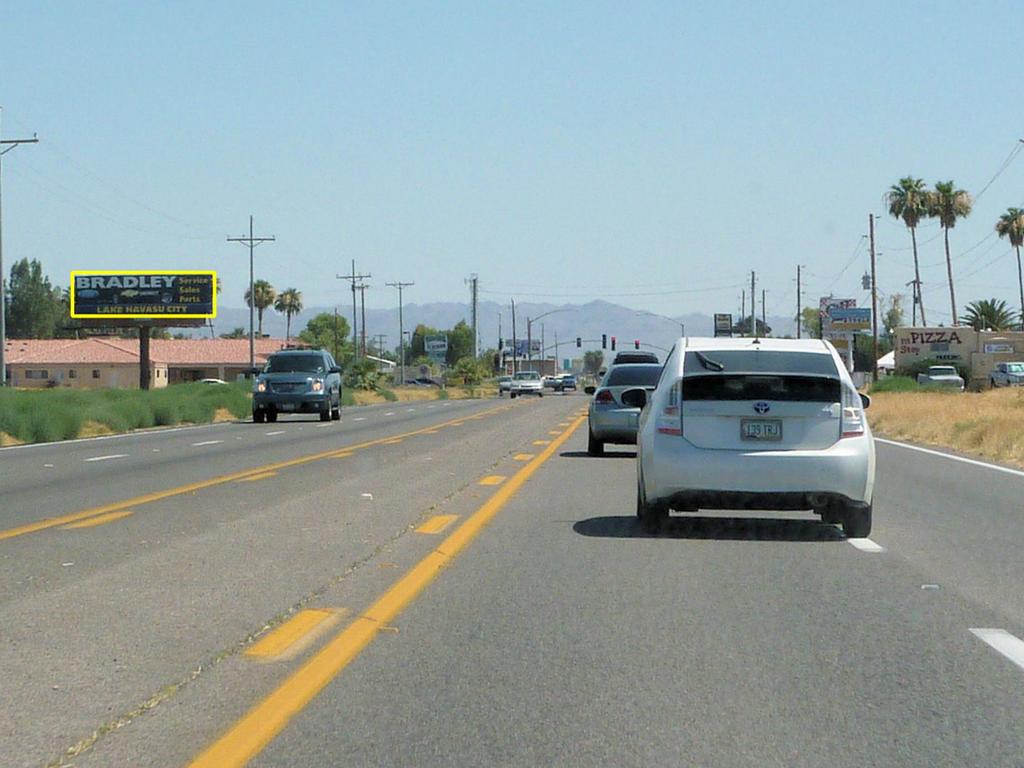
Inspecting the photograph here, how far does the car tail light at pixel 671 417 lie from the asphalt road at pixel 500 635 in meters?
0.90

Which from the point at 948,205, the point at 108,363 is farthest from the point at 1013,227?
the point at 108,363

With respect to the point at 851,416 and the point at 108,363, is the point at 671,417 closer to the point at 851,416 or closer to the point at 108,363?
the point at 851,416

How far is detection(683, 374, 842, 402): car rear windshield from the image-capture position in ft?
40.2

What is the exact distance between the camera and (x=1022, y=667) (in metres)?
7.20

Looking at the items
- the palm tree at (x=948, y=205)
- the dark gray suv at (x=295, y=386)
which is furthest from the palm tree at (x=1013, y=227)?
the dark gray suv at (x=295, y=386)

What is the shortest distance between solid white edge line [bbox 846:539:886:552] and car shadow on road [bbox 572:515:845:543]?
167mm

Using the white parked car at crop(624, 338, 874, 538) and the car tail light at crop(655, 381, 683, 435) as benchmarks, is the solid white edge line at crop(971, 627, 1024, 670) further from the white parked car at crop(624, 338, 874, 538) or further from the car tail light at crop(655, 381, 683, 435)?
the car tail light at crop(655, 381, 683, 435)

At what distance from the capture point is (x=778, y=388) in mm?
12289

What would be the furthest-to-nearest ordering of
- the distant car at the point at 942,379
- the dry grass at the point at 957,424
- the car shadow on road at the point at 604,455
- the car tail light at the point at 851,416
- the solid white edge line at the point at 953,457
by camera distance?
the distant car at the point at 942,379
the dry grass at the point at 957,424
the car shadow on road at the point at 604,455
the solid white edge line at the point at 953,457
the car tail light at the point at 851,416

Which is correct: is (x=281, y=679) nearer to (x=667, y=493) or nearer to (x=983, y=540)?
(x=667, y=493)

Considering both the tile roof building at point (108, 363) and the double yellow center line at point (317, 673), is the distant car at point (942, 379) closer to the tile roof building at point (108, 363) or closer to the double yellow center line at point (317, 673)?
the tile roof building at point (108, 363)

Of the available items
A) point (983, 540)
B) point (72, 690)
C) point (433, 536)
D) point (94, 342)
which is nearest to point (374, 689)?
point (72, 690)

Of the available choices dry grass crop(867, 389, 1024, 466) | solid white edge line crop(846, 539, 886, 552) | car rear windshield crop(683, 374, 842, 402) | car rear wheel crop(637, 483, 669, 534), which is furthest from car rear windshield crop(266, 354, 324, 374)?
solid white edge line crop(846, 539, 886, 552)

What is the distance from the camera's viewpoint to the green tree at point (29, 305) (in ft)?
499
